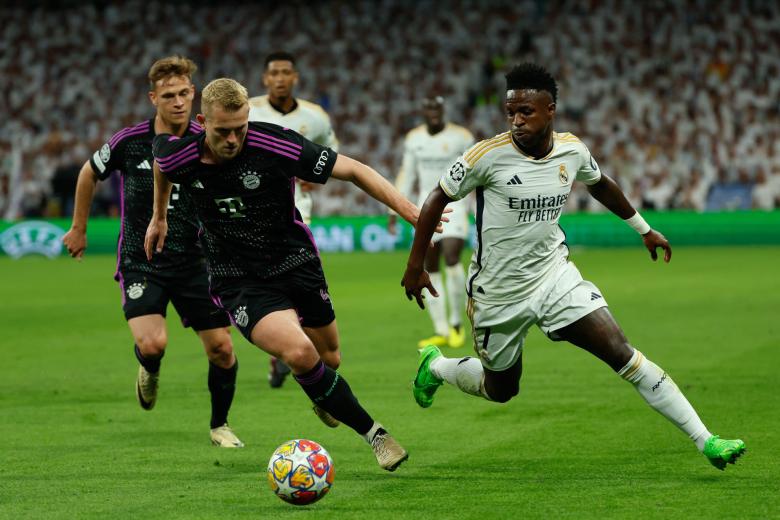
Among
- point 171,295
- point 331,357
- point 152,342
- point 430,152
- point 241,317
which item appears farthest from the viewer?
point 430,152

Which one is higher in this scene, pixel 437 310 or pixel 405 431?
pixel 405 431

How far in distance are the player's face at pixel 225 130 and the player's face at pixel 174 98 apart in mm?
1340

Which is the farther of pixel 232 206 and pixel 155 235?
pixel 155 235

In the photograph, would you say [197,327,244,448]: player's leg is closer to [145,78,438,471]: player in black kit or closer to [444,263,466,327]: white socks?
[145,78,438,471]: player in black kit

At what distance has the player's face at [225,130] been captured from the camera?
6.61m

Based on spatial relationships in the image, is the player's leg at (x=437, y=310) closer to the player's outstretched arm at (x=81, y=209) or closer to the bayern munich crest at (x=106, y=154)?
the player's outstretched arm at (x=81, y=209)

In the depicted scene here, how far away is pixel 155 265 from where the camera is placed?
8.45 m

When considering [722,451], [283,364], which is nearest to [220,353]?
[283,364]

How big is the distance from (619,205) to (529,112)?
1068mm

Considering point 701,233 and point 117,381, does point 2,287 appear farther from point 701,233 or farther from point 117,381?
Answer: point 701,233

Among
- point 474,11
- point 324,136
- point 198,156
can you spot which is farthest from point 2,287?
point 474,11

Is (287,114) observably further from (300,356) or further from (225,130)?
(300,356)

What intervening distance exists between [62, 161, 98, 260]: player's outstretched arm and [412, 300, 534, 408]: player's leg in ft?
8.44

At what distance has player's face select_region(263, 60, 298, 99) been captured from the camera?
10750 mm
